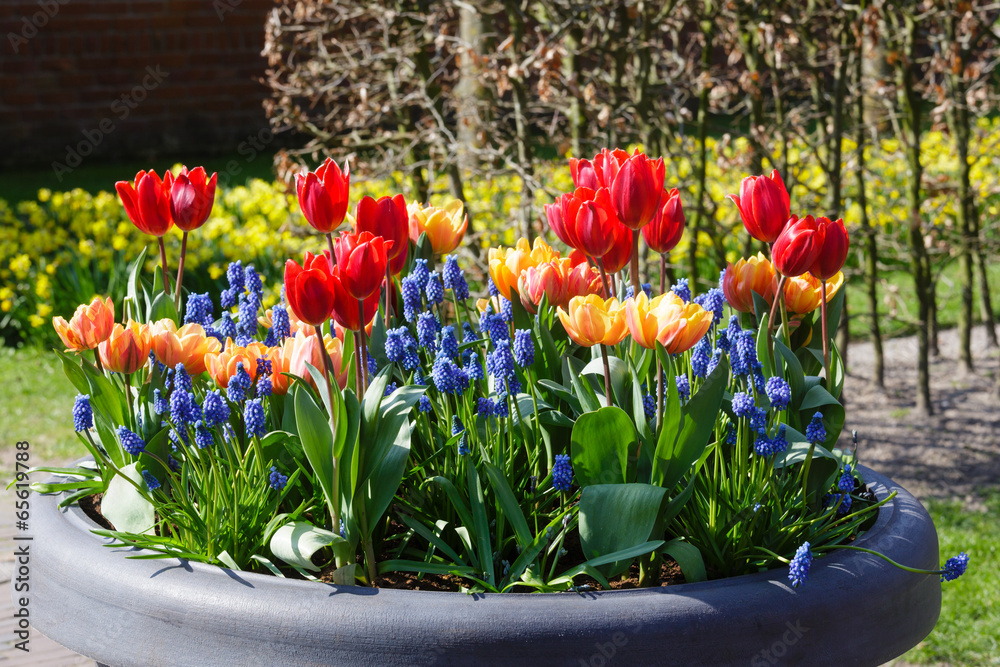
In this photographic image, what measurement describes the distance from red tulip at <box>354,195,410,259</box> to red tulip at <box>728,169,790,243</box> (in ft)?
1.57

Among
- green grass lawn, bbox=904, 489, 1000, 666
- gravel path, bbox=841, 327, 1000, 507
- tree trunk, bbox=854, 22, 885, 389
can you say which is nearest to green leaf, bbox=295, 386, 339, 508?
green grass lawn, bbox=904, 489, 1000, 666

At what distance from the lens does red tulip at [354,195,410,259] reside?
1.35 m

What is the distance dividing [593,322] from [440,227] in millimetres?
567

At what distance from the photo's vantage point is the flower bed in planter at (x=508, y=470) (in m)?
1.11

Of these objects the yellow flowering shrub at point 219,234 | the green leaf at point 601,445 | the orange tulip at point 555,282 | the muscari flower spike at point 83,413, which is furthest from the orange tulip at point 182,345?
the yellow flowering shrub at point 219,234

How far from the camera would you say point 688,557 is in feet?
3.97

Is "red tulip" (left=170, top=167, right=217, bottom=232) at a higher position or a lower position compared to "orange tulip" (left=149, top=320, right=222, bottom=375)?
higher

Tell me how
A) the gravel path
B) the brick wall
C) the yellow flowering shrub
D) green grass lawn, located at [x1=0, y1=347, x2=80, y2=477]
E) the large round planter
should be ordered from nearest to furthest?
the large round planter
the gravel path
green grass lawn, located at [x1=0, y1=347, x2=80, y2=477]
the yellow flowering shrub
the brick wall

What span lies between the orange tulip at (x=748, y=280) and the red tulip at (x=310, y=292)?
66 centimetres

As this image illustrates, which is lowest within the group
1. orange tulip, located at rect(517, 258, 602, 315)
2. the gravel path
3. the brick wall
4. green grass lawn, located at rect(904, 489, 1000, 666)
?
green grass lawn, located at rect(904, 489, 1000, 666)

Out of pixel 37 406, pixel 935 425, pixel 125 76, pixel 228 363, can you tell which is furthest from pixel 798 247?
pixel 125 76

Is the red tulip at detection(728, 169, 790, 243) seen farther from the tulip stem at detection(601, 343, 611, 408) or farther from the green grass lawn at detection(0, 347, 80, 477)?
the green grass lawn at detection(0, 347, 80, 477)

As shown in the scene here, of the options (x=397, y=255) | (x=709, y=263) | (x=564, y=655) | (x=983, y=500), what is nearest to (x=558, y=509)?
(x=564, y=655)

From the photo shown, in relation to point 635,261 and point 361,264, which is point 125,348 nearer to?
point 361,264
